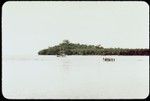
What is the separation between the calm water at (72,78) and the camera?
175 inches

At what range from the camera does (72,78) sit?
4453 mm

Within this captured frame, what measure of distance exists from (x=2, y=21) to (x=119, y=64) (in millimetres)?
602

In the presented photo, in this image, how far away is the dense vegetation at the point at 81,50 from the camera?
446cm

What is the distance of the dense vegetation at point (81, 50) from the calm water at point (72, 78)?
→ 0.03m

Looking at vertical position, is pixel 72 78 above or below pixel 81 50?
below

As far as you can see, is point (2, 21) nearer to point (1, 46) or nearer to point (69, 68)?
point (1, 46)

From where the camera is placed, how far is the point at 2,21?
4480mm

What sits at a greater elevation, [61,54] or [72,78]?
[61,54]

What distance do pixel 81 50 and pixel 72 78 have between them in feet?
0.46

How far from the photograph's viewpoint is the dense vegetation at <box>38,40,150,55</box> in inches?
176

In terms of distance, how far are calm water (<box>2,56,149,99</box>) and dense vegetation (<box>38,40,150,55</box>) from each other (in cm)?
3

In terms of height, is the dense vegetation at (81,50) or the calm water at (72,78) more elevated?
the dense vegetation at (81,50)

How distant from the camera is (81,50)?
446 cm

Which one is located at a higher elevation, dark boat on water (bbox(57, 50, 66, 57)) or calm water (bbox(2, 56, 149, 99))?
dark boat on water (bbox(57, 50, 66, 57))
